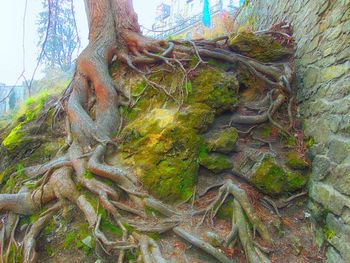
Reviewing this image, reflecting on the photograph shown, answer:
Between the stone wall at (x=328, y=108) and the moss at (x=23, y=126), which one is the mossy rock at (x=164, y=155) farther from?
the moss at (x=23, y=126)

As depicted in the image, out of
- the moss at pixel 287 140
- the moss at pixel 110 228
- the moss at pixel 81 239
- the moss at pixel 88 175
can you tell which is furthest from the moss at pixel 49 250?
the moss at pixel 287 140

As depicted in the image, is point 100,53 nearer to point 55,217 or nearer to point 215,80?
point 215,80

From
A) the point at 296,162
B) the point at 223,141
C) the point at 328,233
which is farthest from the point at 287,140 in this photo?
the point at 328,233

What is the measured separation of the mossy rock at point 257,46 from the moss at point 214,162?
213cm

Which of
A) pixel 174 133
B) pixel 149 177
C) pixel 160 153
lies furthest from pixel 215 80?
pixel 149 177

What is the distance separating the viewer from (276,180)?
3381 mm

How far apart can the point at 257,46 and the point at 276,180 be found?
2501 millimetres

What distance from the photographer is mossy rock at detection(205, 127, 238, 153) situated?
12.2 feet

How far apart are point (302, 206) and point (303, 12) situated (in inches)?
116

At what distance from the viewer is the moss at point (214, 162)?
11.8 ft

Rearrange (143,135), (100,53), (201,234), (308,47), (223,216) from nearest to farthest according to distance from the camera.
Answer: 1. (201,234)
2. (223,216)
3. (143,135)
4. (308,47)
5. (100,53)

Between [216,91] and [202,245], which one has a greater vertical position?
[216,91]

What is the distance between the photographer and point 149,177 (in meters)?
3.36

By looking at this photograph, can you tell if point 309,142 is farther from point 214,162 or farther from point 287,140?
point 214,162
